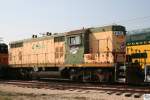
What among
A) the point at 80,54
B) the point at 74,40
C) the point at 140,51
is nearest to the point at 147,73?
the point at 140,51

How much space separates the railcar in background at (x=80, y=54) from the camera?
18562 millimetres

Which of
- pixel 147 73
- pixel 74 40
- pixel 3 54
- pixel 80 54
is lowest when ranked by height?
pixel 147 73

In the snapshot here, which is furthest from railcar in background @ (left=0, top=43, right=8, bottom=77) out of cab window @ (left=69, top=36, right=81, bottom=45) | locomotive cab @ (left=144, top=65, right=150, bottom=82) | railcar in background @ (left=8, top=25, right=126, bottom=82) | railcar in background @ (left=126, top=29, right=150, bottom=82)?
locomotive cab @ (left=144, top=65, right=150, bottom=82)

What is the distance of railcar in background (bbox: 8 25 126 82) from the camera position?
18562mm

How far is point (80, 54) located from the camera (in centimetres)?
2047

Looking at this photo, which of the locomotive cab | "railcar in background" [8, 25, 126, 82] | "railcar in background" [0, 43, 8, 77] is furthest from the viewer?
"railcar in background" [0, 43, 8, 77]

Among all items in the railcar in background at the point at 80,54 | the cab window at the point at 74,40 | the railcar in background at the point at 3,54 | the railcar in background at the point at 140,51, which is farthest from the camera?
the railcar in background at the point at 3,54

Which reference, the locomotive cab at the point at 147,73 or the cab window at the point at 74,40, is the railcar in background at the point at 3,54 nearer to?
the cab window at the point at 74,40

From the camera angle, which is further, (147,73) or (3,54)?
(3,54)

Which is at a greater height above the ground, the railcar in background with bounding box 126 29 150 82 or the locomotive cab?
the railcar in background with bounding box 126 29 150 82

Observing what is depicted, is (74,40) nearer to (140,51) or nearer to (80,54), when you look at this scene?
(80,54)

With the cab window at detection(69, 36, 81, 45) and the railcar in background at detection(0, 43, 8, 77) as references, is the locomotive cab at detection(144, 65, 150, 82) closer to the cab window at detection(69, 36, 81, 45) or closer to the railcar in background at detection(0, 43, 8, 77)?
the cab window at detection(69, 36, 81, 45)

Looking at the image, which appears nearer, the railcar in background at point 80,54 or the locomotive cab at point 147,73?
the locomotive cab at point 147,73

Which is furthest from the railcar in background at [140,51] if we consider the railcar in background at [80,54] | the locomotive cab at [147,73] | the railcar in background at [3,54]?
the railcar in background at [3,54]
